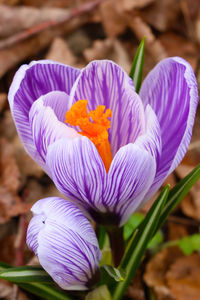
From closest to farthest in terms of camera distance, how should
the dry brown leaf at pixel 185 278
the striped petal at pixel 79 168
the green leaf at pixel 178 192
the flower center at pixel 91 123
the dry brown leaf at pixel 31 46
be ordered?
the striped petal at pixel 79 168
the flower center at pixel 91 123
the green leaf at pixel 178 192
the dry brown leaf at pixel 185 278
the dry brown leaf at pixel 31 46

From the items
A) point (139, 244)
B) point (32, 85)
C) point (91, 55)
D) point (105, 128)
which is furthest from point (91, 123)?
point (91, 55)

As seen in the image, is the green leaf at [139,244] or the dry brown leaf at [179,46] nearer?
the green leaf at [139,244]

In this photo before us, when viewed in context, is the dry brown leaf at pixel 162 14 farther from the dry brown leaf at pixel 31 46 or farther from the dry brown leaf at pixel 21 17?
the dry brown leaf at pixel 21 17

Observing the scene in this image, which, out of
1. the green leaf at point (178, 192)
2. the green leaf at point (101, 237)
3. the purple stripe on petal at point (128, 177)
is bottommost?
the green leaf at point (101, 237)

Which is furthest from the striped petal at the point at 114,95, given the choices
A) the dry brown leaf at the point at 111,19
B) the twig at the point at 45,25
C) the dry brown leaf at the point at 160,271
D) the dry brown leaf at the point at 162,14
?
the dry brown leaf at the point at 162,14

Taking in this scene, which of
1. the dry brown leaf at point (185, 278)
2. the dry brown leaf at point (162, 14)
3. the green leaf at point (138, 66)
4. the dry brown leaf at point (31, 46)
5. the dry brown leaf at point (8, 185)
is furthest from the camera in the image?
the dry brown leaf at point (162, 14)

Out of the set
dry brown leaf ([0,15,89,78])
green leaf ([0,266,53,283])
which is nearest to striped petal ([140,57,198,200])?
green leaf ([0,266,53,283])

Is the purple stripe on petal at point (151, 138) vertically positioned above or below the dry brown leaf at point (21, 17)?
below

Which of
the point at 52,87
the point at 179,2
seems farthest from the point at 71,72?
the point at 179,2
